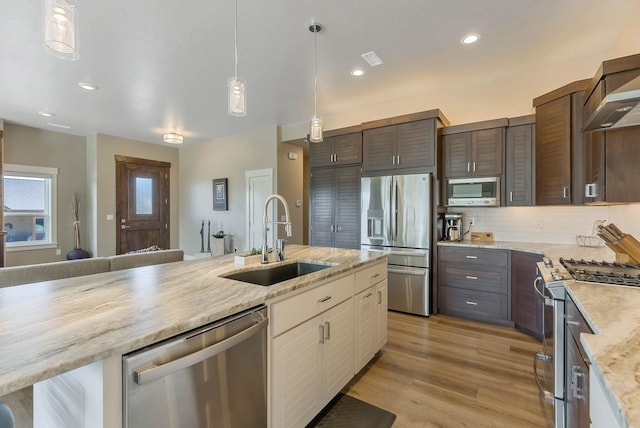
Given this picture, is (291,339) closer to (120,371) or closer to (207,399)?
(207,399)

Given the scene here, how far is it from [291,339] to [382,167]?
2.89m

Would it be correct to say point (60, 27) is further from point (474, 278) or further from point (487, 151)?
point (474, 278)

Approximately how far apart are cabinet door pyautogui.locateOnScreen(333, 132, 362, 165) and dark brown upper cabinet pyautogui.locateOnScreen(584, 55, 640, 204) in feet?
8.06

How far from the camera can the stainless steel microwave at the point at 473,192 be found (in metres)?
3.38

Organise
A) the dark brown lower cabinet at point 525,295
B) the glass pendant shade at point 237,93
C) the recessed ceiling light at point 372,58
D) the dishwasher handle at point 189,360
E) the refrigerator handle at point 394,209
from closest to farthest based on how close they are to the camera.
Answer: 1. the dishwasher handle at point 189,360
2. the glass pendant shade at point 237,93
3. the dark brown lower cabinet at point 525,295
4. the recessed ceiling light at point 372,58
5. the refrigerator handle at point 394,209

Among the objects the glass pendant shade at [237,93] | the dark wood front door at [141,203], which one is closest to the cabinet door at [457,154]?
the glass pendant shade at [237,93]

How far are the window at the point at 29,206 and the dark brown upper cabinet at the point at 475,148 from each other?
7.61 metres

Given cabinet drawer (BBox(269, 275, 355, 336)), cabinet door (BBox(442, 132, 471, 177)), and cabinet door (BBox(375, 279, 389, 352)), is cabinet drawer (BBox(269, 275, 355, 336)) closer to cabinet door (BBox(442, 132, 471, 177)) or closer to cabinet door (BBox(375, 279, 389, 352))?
cabinet door (BBox(375, 279, 389, 352))

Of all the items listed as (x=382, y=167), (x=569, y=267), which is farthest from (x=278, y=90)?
(x=569, y=267)

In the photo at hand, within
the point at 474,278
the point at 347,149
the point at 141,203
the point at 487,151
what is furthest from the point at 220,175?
the point at 474,278

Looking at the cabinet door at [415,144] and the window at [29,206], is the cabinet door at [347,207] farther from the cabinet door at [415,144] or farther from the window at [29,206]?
the window at [29,206]

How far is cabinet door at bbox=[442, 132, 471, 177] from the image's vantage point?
3.54m

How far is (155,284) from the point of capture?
1.49m

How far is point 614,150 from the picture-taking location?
207cm
